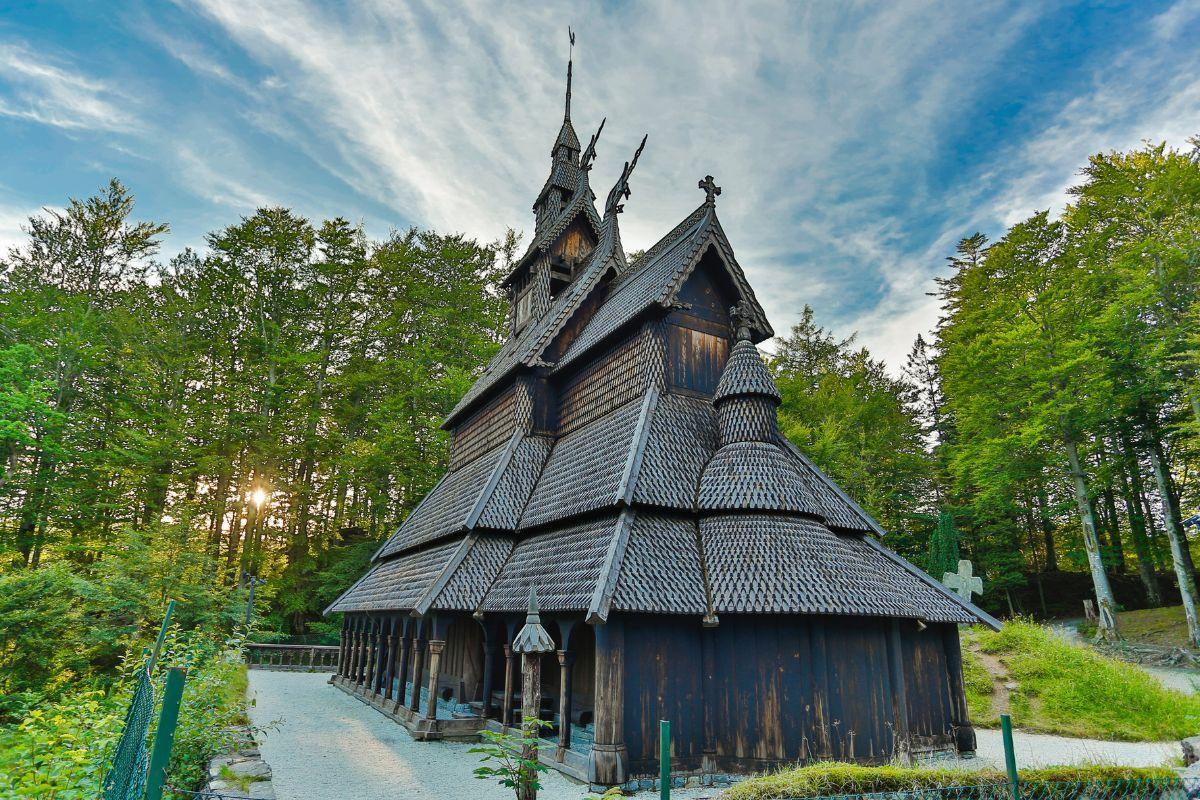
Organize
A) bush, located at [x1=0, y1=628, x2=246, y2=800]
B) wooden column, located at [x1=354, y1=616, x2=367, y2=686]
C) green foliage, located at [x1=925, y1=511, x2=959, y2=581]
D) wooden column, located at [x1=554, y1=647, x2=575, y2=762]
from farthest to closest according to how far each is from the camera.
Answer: green foliage, located at [x1=925, y1=511, x2=959, y2=581] → wooden column, located at [x1=354, y1=616, x2=367, y2=686] → wooden column, located at [x1=554, y1=647, x2=575, y2=762] → bush, located at [x1=0, y1=628, x2=246, y2=800]

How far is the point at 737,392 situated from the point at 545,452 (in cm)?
548

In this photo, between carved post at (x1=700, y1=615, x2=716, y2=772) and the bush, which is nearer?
the bush

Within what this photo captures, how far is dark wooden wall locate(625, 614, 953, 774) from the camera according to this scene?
8.61 m

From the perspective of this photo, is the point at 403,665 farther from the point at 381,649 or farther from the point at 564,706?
the point at 564,706

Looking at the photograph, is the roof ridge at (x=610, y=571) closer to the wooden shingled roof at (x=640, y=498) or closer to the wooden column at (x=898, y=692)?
the wooden shingled roof at (x=640, y=498)

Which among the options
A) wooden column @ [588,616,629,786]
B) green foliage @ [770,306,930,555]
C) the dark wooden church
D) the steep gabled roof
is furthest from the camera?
green foliage @ [770,306,930,555]

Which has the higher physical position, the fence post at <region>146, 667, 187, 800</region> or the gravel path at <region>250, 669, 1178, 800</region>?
the fence post at <region>146, 667, 187, 800</region>

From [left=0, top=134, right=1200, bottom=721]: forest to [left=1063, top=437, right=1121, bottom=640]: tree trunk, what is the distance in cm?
10

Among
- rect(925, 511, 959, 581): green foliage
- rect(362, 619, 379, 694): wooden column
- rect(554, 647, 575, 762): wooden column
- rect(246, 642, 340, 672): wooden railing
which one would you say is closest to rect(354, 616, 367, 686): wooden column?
rect(362, 619, 379, 694): wooden column

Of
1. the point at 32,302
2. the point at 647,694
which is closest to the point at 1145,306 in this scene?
the point at 647,694

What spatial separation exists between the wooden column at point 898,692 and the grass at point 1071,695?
5206mm

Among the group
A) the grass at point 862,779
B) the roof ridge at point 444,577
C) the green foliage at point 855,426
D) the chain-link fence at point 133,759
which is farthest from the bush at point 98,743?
the green foliage at point 855,426

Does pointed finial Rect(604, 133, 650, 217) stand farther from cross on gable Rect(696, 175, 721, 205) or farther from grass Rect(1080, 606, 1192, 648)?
grass Rect(1080, 606, 1192, 648)

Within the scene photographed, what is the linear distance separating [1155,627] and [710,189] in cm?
2213
